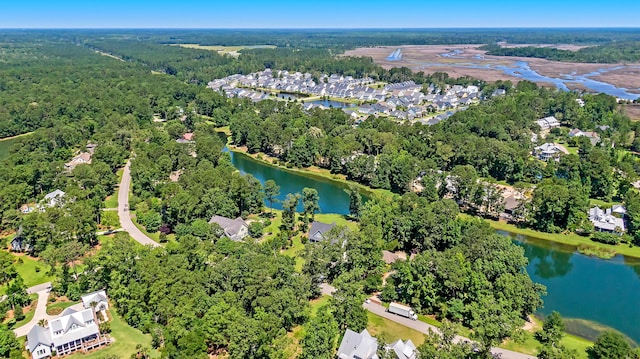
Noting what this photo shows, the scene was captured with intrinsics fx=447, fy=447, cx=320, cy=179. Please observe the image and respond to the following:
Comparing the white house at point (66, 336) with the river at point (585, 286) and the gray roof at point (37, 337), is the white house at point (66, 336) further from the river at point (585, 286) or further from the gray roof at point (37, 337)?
the river at point (585, 286)

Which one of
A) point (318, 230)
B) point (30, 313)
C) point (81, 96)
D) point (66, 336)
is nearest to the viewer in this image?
point (66, 336)

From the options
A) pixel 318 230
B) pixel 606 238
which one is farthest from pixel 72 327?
pixel 606 238

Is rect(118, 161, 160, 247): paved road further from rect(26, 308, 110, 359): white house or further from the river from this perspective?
the river

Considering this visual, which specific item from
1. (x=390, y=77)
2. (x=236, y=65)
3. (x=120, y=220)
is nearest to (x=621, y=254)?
(x=120, y=220)

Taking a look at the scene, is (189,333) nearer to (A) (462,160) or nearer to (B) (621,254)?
(B) (621,254)

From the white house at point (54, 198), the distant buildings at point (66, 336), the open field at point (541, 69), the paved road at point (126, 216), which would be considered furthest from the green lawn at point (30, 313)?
the open field at point (541, 69)

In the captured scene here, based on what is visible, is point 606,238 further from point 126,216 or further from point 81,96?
point 81,96

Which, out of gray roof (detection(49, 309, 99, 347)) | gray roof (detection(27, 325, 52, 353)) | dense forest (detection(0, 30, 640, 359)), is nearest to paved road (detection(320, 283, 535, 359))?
dense forest (detection(0, 30, 640, 359))
